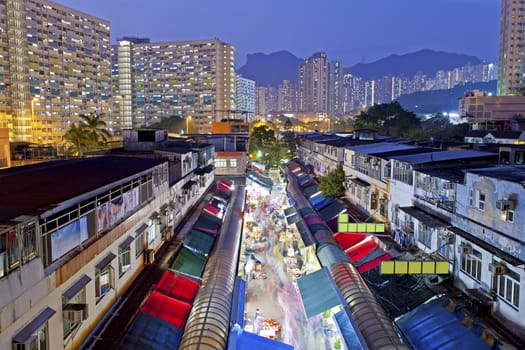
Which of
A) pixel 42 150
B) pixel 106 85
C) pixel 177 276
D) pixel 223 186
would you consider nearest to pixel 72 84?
pixel 106 85

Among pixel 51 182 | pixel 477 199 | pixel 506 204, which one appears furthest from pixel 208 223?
pixel 506 204

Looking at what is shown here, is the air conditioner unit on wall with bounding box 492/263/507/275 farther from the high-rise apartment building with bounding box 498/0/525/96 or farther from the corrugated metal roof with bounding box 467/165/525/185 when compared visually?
the high-rise apartment building with bounding box 498/0/525/96

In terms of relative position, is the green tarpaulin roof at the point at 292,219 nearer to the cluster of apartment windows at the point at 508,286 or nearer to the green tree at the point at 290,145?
the cluster of apartment windows at the point at 508,286

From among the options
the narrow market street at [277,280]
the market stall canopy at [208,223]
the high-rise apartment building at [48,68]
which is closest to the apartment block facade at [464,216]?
the narrow market street at [277,280]

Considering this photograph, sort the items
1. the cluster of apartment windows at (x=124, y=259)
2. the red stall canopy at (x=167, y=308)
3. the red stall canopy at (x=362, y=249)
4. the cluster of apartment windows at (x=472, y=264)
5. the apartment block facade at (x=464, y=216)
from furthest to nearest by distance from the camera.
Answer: the red stall canopy at (x=362, y=249), the cluster of apartment windows at (x=124, y=259), the cluster of apartment windows at (x=472, y=264), the red stall canopy at (x=167, y=308), the apartment block facade at (x=464, y=216)

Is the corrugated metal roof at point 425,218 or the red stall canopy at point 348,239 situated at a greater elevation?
the corrugated metal roof at point 425,218

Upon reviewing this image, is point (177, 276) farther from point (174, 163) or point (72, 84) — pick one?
point (72, 84)

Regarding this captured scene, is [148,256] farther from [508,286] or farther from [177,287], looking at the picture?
[508,286]
